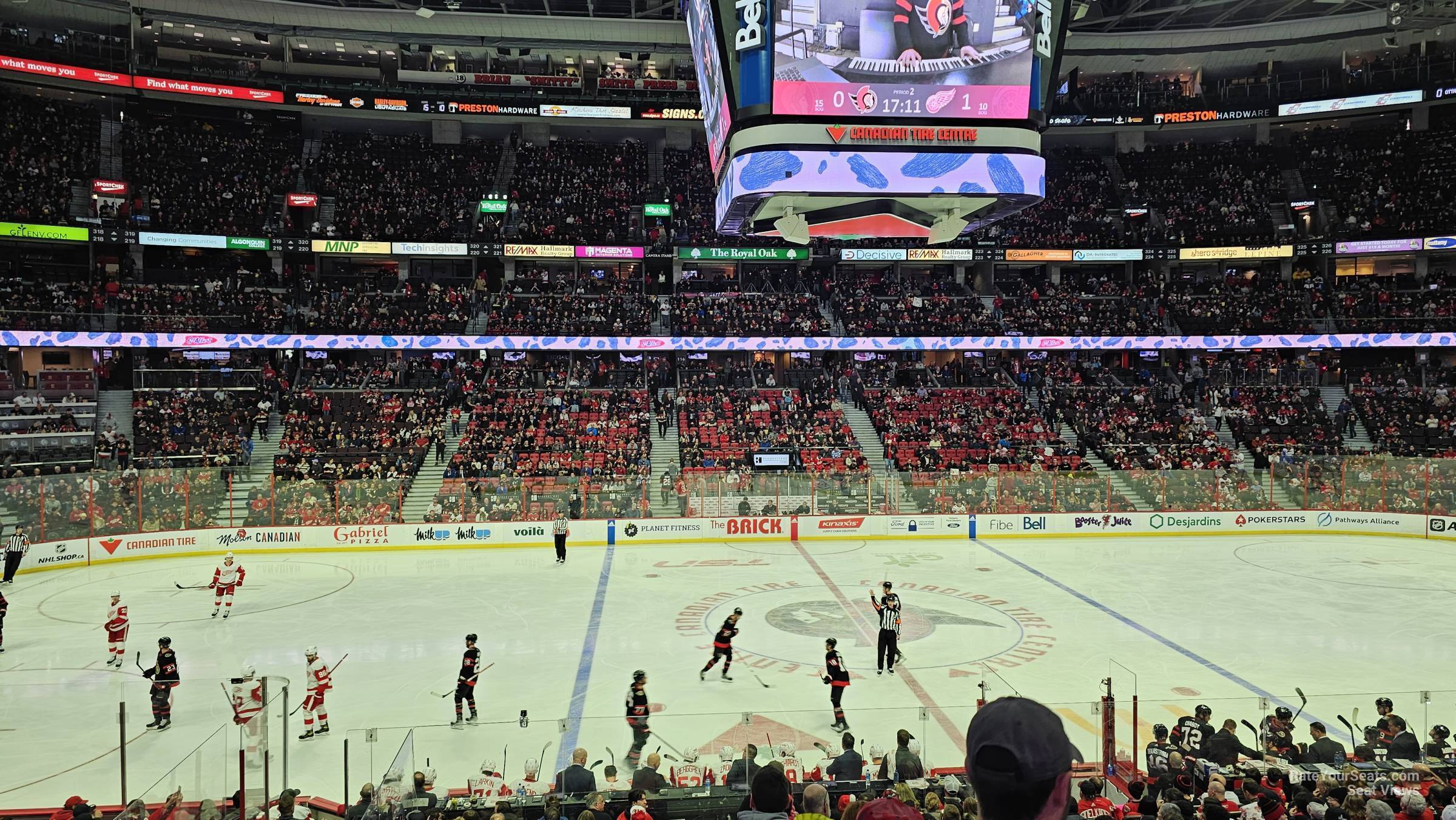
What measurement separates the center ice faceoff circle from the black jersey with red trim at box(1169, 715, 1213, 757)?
562 centimetres

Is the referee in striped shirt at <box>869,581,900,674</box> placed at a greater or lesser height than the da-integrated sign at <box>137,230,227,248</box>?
lesser

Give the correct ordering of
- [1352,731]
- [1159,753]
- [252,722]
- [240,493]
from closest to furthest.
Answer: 1. [252,722]
2. [1159,753]
3. [1352,731]
4. [240,493]

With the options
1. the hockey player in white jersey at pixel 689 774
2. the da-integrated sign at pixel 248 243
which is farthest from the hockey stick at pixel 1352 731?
the da-integrated sign at pixel 248 243

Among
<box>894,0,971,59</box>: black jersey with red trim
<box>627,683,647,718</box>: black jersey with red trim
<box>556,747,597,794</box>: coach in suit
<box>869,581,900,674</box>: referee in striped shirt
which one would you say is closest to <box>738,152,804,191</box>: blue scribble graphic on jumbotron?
<box>894,0,971,59</box>: black jersey with red trim

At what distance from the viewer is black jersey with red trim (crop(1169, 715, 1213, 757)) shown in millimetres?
9562

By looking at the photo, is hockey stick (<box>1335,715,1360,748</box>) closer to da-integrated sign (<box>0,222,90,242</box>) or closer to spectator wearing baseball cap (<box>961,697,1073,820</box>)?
spectator wearing baseball cap (<box>961,697,1073,820</box>)

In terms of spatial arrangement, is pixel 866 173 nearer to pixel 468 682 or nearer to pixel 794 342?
pixel 468 682

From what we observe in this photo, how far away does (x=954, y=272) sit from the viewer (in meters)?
49.0

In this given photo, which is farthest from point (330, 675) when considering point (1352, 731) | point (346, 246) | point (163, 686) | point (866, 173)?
point (346, 246)

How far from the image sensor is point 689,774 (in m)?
9.09

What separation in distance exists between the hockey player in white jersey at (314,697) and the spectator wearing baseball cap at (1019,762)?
12.3 meters

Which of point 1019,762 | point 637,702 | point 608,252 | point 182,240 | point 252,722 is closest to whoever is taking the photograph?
point 1019,762

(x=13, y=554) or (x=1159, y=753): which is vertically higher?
(x=13, y=554)

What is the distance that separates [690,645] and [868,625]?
12.4 ft
